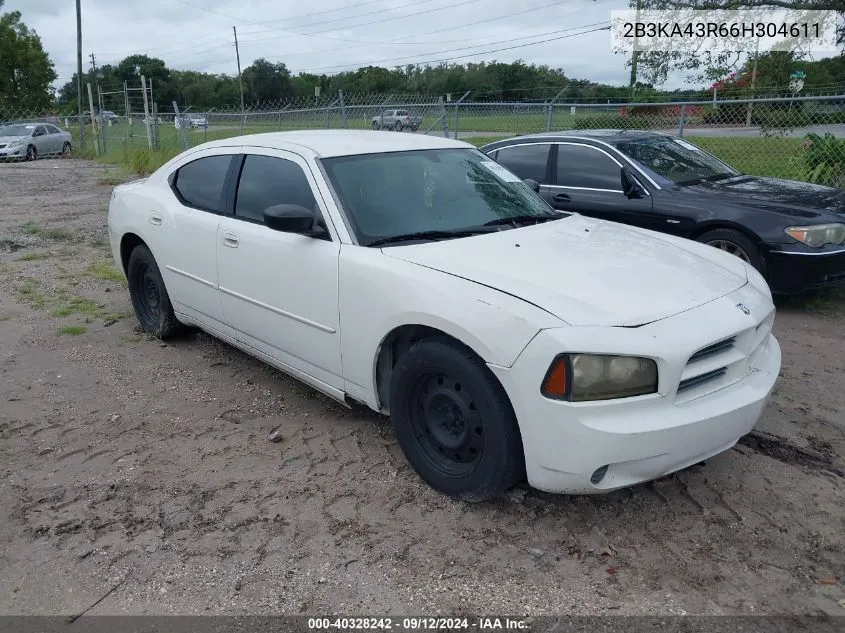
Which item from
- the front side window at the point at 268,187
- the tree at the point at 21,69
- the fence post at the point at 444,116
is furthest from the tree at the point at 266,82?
the front side window at the point at 268,187

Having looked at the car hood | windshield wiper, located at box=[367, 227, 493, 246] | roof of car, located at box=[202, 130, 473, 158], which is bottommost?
the car hood

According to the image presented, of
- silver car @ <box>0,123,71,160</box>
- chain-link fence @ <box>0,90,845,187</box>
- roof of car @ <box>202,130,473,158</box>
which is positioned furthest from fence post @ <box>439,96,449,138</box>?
silver car @ <box>0,123,71,160</box>

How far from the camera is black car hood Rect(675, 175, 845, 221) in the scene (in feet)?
20.2

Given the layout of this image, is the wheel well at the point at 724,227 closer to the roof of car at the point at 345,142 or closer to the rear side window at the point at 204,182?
the roof of car at the point at 345,142

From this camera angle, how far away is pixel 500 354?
9.41 feet

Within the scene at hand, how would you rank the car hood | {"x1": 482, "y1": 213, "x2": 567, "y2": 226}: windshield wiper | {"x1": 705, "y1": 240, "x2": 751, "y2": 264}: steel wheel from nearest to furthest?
the car hood → {"x1": 482, "y1": 213, "x2": 567, "y2": 226}: windshield wiper → {"x1": 705, "y1": 240, "x2": 751, "y2": 264}: steel wheel

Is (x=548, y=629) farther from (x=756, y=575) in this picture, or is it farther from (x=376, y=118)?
(x=376, y=118)

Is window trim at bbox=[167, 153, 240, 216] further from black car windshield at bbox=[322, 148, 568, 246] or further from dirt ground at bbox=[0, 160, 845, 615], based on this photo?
dirt ground at bbox=[0, 160, 845, 615]

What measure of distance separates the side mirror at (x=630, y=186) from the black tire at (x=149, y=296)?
4.14 metres

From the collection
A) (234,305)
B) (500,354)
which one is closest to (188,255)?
(234,305)

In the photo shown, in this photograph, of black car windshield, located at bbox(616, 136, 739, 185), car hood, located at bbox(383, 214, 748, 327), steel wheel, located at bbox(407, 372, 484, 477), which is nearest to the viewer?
car hood, located at bbox(383, 214, 748, 327)

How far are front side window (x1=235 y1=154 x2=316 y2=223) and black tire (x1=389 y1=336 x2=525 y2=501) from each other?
→ 47.2 inches

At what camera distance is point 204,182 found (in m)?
4.90

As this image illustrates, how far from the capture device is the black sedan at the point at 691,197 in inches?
236
